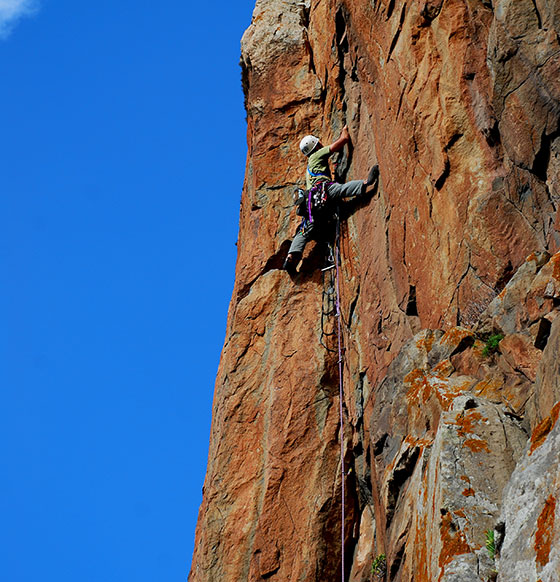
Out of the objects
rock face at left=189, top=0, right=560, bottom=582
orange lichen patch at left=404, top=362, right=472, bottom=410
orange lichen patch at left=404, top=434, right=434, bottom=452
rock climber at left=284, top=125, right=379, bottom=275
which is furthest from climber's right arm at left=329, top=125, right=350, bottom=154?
orange lichen patch at left=404, top=434, right=434, bottom=452

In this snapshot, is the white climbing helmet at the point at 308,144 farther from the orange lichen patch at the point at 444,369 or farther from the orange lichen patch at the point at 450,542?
the orange lichen patch at the point at 450,542

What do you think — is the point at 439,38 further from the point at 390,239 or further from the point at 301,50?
the point at 301,50

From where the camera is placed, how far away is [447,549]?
7691 millimetres

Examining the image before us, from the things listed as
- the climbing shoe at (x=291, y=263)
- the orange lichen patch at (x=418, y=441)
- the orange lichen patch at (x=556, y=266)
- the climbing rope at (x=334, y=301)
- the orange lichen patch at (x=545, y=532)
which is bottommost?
the orange lichen patch at (x=545, y=532)

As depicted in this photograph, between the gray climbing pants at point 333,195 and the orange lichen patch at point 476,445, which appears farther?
the gray climbing pants at point 333,195

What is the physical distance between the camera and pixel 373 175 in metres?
14.3

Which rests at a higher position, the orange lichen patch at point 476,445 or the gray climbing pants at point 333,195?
the gray climbing pants at point 333,195

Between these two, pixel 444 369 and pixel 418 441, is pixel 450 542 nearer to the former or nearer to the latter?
pixel 418 441

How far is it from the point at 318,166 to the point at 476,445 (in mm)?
8516

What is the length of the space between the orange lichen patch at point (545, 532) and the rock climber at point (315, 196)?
29.5 ft

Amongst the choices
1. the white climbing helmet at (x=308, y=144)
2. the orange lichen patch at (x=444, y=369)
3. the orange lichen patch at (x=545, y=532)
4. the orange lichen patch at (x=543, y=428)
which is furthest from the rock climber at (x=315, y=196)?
Result: the orange lichen patch at (x=545, y=532)

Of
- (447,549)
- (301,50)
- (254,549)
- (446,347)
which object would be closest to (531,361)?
(446,347)

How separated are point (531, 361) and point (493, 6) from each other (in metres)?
4.81

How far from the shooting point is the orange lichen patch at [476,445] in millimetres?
8260
